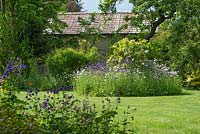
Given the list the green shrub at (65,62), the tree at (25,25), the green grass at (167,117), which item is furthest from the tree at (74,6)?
the green grass at (167,117)

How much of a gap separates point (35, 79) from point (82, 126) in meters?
16.7

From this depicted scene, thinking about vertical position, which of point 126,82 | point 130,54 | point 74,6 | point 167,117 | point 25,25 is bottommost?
point 167,117

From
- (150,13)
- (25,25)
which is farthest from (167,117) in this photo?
(150,13)

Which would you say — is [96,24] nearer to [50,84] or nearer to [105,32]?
[105,32]

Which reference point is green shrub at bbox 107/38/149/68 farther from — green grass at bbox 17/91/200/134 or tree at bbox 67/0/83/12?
tree at bbox 67/0/83/12

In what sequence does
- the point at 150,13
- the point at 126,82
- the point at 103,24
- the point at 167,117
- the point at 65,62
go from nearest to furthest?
1. the point at 167,117
2. the point at 126,82
3. the point at 65,62
4. the point at 150,13
5. the point at 103,24

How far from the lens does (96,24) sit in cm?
4225

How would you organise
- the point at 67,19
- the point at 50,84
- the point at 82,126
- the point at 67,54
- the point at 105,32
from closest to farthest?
the point at 82,126, the point at 50,84, the point at 67,54, the point at 105,32, the point at 67,19

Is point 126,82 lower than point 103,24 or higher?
lower

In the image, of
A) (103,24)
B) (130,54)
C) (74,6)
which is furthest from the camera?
(74,6)

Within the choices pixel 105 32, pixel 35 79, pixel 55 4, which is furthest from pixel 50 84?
pixel 105 32

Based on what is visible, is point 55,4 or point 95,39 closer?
point 55,4

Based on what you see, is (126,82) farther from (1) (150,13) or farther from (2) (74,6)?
(2) (74,6)

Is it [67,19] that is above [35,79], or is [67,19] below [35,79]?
above
